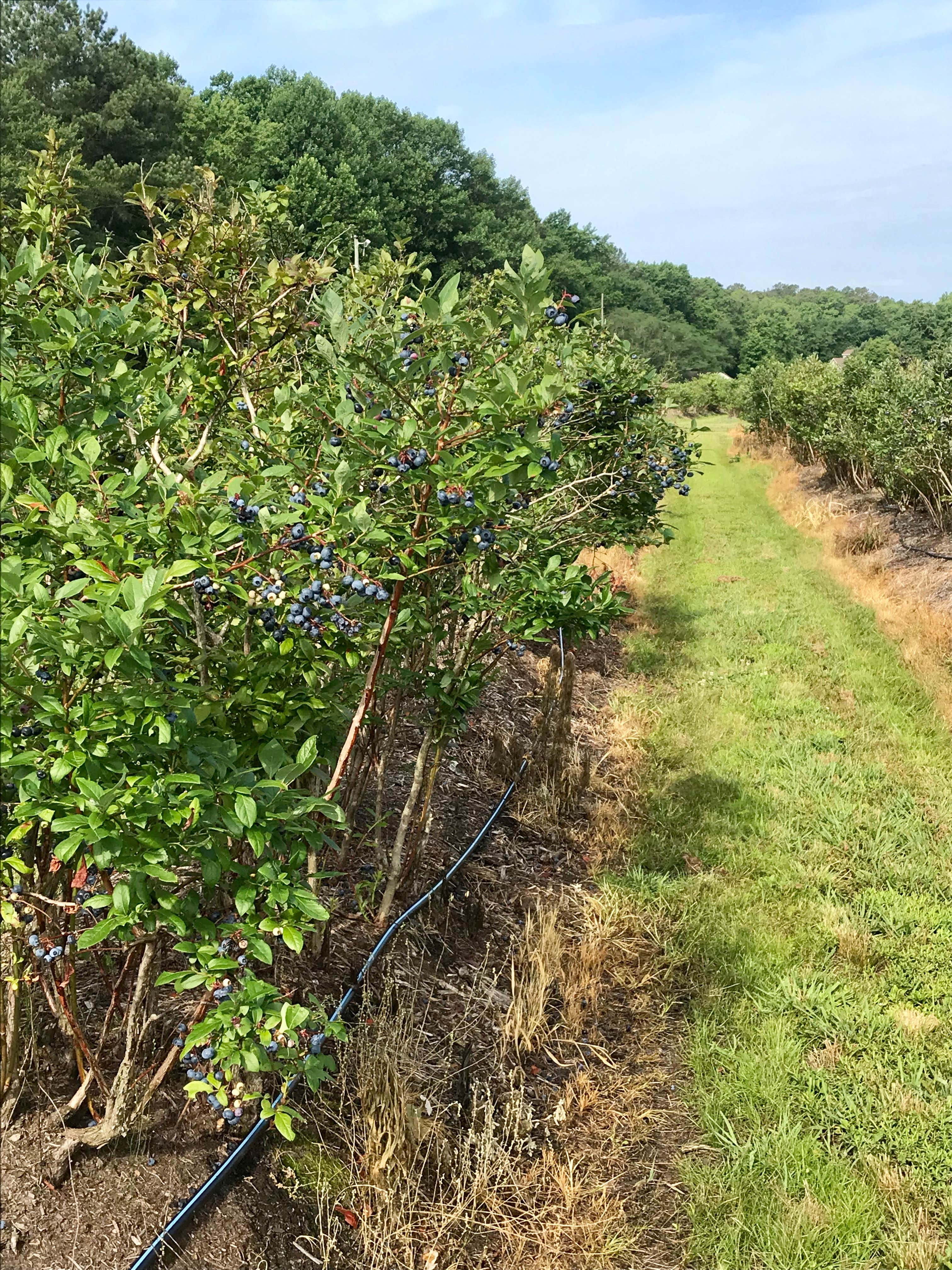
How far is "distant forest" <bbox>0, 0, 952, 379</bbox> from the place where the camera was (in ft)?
69.5

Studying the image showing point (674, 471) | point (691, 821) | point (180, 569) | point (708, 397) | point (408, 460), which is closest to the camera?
point (180, 569)

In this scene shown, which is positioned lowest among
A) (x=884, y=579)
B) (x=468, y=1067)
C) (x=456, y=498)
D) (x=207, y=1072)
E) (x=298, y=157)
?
(x=468, y=1067)

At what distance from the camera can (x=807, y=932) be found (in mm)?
4566

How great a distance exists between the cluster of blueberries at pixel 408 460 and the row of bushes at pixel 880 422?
38.2ft

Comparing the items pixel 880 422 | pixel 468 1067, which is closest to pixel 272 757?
pixel 468 1067

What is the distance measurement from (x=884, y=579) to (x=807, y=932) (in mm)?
7975

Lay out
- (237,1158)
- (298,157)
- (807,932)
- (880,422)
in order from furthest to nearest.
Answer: (298,157), (880,422), (807,932), (237,1158)

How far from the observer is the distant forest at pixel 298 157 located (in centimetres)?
2119

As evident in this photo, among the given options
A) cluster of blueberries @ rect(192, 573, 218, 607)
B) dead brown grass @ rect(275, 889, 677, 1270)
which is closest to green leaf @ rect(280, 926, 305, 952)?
cluster of blueberries @ rect(192, 573, 218, 607)

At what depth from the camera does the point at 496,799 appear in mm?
5523

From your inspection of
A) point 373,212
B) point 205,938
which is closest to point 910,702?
point 205,938

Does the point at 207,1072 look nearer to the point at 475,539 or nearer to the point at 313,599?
the point at 313,599

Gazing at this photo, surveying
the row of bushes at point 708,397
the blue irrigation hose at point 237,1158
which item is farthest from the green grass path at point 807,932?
the row of bushes at point 708,397

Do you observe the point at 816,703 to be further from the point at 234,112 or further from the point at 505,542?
the point at 234,112
